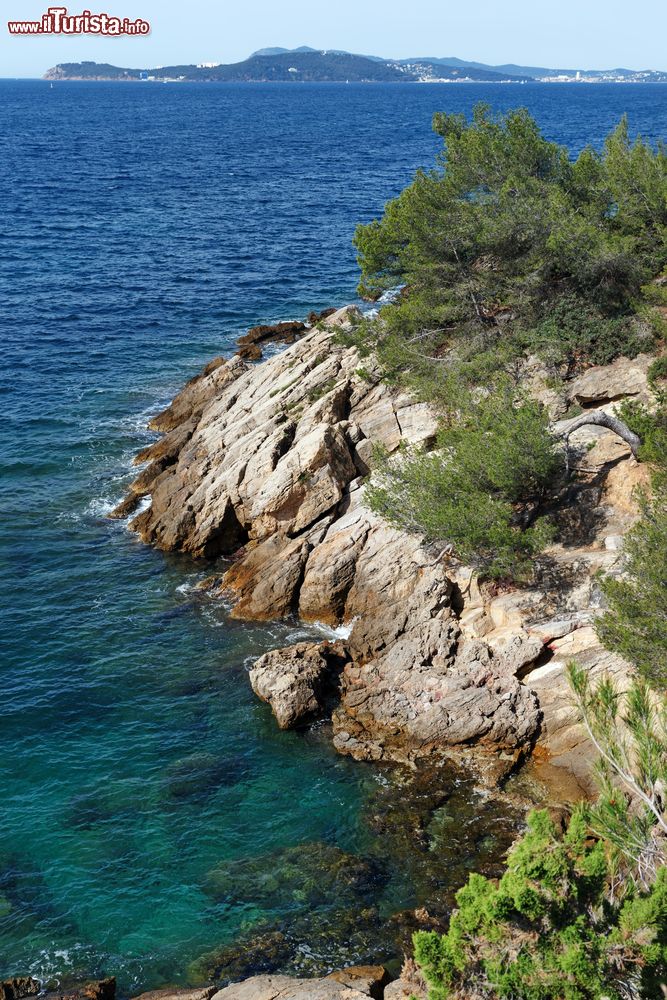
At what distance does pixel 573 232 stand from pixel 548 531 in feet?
46.4

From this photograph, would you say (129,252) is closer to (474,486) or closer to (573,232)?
(573,232)

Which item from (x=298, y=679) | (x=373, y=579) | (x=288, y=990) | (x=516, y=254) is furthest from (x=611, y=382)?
(x=288, y=990)

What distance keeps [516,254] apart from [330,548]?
15.8m

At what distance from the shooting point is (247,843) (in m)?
23.3

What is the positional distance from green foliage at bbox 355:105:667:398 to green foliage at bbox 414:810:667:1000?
21731mm

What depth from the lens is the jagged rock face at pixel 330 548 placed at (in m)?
26.4

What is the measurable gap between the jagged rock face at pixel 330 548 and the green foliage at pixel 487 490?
61.8 inches

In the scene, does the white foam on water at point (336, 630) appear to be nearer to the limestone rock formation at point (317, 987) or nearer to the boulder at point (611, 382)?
the boulder at point (611, 382)

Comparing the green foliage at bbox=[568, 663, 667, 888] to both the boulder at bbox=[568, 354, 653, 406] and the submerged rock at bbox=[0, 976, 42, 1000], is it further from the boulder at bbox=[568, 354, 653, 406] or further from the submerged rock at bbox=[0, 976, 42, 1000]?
the boulder at bbox=[568, 354, 653, 406]

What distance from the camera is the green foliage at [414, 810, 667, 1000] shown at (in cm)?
1444

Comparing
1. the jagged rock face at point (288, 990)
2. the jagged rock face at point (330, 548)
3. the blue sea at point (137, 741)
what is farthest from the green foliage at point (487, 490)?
the jagged rock face at point (288, 990)

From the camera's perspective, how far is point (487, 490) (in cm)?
2869

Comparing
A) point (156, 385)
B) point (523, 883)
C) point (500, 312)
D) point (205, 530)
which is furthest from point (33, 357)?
point (523, 883)

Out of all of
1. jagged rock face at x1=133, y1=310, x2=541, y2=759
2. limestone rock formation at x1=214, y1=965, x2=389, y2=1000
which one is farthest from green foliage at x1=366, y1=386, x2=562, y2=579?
limestone rock formation at x1=214, y1=965, x2=389, y2=1000
